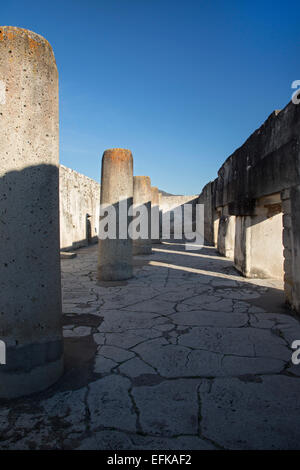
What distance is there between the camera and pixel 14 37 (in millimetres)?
1808

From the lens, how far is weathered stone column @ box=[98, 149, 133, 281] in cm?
543

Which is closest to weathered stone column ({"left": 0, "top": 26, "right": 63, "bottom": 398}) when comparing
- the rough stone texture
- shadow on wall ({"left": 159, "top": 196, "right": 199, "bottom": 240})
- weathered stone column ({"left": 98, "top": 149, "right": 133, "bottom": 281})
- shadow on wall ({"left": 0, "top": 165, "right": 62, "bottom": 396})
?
shadow on wall ({"left": 0, "top": 165, "right": 62, "bottom": 396})

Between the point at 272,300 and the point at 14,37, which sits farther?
the point at 272,300

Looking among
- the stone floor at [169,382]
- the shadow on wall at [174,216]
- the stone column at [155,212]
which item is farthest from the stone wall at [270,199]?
the shadow on wall at [174,216]

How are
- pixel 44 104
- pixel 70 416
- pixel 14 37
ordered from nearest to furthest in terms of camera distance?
pixel 70 416 < pixel 14 37 < pixel 44 104

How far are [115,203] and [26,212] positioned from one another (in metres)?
3.63

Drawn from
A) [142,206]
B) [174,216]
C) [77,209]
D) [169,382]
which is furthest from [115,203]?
[174,216]

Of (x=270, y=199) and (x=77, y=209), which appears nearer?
(x=270, y=199)

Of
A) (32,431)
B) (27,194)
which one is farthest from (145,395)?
(27,194)

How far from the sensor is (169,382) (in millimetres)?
2016

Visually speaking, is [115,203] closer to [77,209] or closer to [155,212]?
[77,209]

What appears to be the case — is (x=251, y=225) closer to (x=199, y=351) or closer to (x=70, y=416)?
(x=199, y=351)
